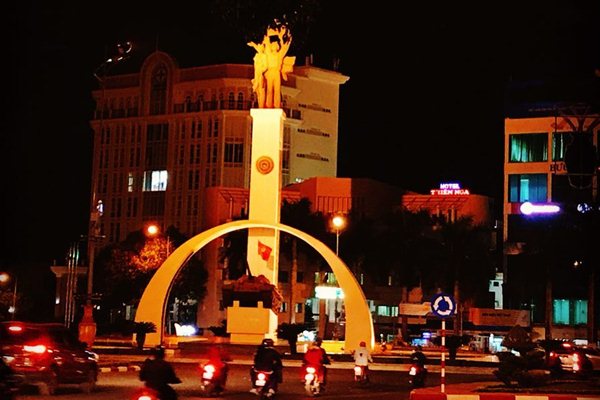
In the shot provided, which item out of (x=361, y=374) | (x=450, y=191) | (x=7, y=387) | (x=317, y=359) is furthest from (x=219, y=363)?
(x=450, y=191)

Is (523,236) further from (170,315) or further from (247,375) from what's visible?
(247,375)

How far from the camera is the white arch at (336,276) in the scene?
165 ft

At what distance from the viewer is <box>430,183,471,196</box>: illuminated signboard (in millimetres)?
91750

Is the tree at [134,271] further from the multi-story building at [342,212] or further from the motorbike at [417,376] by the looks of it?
the motorbike at [417,376]

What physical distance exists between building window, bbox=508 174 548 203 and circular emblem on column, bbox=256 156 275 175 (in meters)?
31.6

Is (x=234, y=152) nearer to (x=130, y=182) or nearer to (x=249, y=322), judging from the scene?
→ (x=130, y=182)

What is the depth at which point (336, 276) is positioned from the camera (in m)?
51.0

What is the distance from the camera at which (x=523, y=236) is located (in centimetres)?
8150

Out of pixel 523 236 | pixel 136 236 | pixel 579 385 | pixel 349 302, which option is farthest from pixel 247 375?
pixel 136 236


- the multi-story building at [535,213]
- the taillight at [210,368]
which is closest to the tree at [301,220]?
the multi-story building at [535,213]

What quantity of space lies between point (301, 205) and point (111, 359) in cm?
4233

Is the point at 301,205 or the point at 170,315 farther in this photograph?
the point at 170,315

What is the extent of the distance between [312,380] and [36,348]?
6468 millimetres

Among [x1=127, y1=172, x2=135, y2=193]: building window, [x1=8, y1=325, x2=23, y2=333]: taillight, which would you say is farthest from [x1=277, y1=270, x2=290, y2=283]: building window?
[x1=8, y1=325, x2=23, y2=333]: taillight
